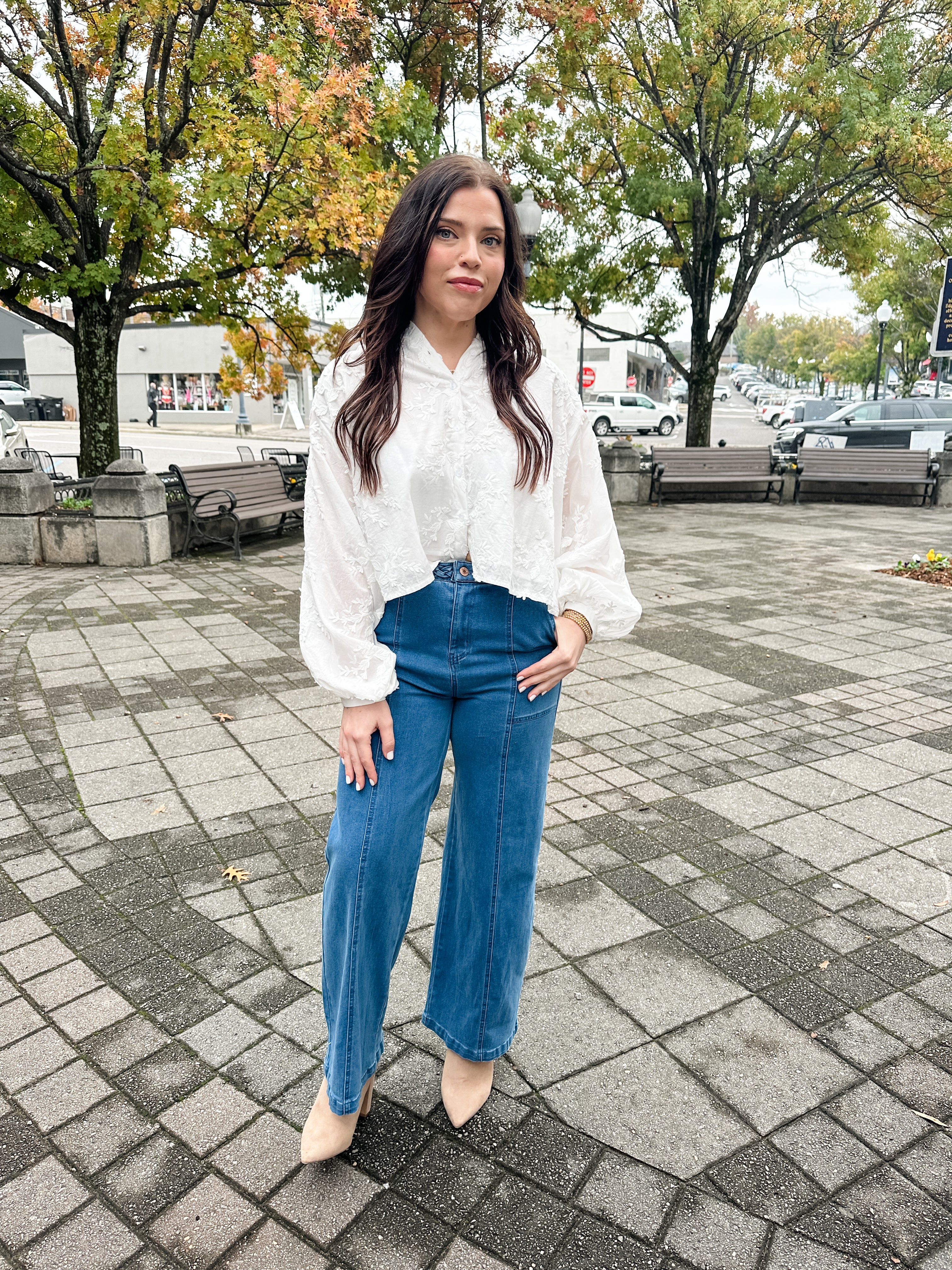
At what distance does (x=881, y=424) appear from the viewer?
71.1 feet

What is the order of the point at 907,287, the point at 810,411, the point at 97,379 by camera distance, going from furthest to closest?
the point at 810,411 → the point at 907,287 → the point at 97,379

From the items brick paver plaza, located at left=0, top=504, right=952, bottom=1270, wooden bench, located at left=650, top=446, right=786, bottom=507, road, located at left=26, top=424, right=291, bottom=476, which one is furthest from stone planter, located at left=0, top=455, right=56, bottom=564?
road, located at left=26, top=424, right=291, bottom=476

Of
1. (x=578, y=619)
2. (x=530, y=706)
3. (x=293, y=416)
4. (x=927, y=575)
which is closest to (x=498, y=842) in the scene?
(x=530, y=706)

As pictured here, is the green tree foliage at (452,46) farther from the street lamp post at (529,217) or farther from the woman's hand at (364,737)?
the woman's hand at (364,737)

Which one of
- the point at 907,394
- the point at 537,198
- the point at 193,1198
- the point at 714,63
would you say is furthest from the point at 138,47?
the point at 907,394

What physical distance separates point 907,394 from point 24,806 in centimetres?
4562

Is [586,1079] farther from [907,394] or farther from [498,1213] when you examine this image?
[907,394]

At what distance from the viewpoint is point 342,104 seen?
939 cm

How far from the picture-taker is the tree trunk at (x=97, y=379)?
9711 millimetres

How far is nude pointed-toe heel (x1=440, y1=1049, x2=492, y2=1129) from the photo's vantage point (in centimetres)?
220

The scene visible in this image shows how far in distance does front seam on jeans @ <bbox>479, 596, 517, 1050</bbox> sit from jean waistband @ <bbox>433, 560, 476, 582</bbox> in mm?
98

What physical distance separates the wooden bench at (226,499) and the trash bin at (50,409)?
35.5 meters

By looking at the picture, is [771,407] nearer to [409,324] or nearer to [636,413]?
[636,413]

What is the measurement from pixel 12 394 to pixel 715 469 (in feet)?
117
